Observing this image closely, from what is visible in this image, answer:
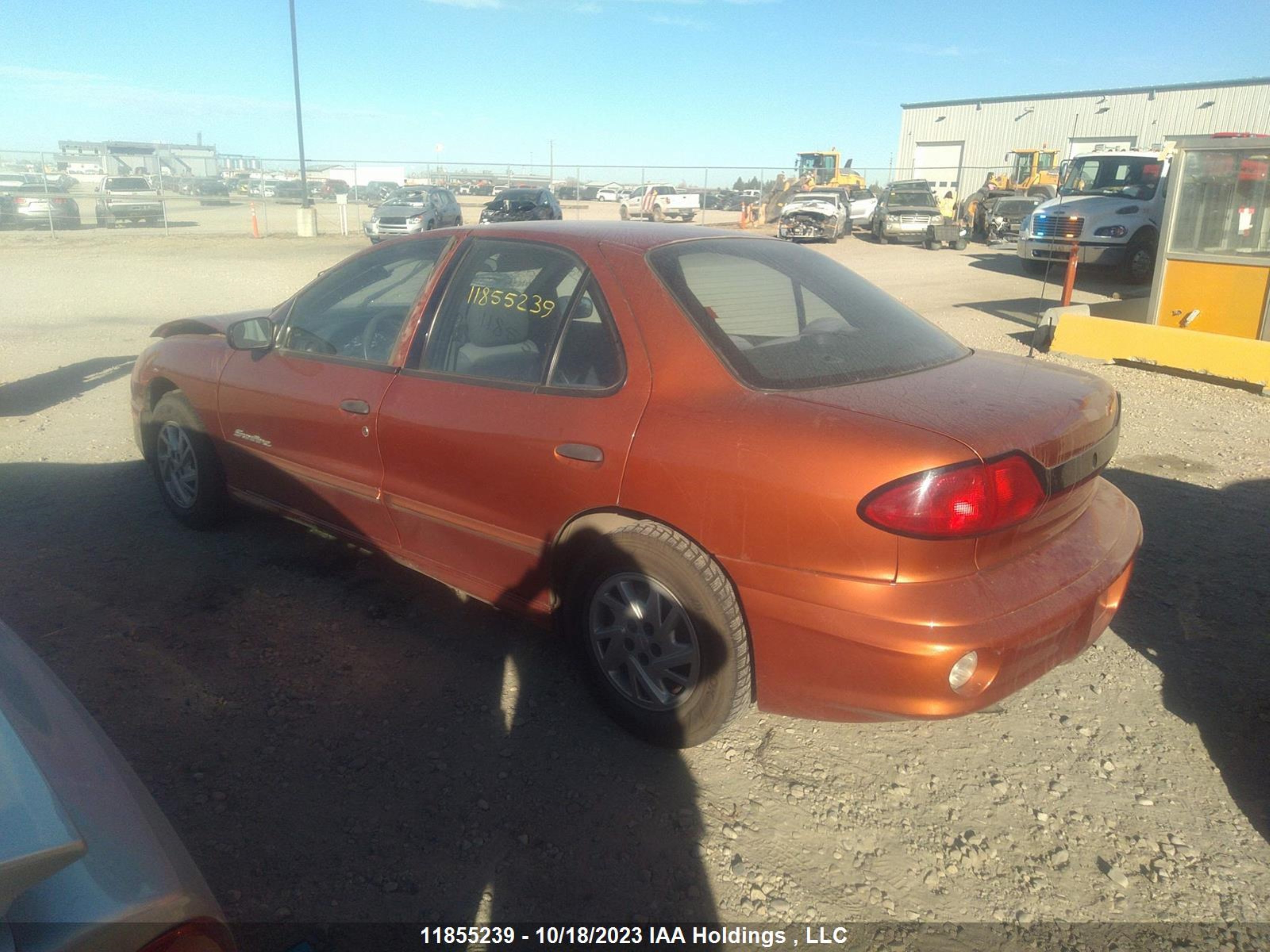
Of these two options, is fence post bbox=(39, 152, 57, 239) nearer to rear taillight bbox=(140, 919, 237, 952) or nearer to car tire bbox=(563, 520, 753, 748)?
car tire bbox=(563, 520, 753, 748)

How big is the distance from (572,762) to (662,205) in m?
35.2

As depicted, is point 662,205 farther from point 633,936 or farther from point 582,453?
point 633,936

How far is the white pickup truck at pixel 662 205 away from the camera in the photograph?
116ft

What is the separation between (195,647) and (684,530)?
2.13m

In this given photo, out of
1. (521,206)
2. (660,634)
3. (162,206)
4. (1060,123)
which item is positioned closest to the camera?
(660,634)

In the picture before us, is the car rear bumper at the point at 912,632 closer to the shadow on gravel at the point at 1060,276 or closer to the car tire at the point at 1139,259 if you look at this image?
the shadow on gravel at the point at 1060,276

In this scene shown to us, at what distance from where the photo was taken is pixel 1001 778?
2.96m

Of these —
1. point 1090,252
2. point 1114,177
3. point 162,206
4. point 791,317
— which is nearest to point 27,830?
point 791,317

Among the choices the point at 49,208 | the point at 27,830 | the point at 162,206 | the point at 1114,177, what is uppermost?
the point at 1114,177

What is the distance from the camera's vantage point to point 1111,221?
1716 cm

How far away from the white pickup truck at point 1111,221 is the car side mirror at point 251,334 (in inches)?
606

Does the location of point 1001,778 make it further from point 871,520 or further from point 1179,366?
point 1179,366

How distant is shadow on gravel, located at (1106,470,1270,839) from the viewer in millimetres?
3107

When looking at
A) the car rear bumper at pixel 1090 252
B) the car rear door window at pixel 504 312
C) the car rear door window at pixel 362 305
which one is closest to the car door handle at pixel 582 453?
the car rear door window at pixel 504 312
